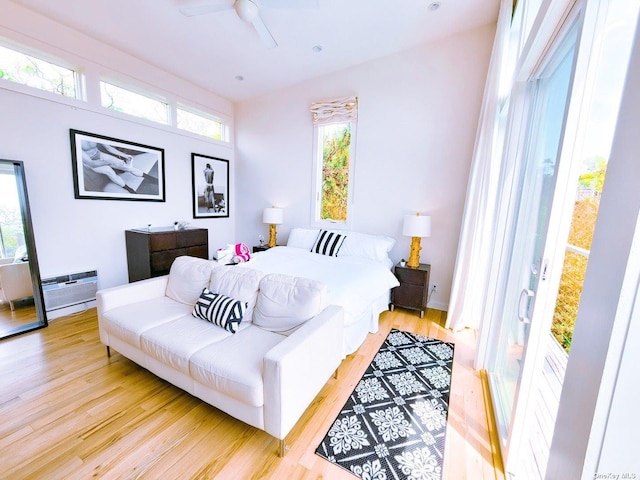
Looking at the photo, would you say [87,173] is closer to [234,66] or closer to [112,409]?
[234,66]

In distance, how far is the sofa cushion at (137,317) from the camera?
1.84 metres

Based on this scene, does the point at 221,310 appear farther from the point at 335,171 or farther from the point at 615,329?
the point at 335,171

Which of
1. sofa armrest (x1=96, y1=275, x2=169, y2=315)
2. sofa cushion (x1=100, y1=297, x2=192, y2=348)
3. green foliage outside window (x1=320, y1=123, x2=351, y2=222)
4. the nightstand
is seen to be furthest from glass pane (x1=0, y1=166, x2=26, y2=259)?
the nightstand

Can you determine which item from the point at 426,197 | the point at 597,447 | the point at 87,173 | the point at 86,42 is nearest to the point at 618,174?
the point at 597,447

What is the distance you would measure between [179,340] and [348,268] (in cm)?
169

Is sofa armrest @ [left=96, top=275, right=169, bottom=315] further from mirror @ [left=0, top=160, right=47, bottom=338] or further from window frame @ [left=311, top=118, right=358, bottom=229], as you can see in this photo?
window frame @ [left=311, top=118, right=358, bottom=229]

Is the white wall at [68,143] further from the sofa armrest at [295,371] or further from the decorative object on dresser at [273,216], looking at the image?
the sofa armrest at [295,371]

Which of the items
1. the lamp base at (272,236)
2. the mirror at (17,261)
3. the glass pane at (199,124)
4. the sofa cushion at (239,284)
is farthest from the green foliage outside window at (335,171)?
the mirror at (17,261)

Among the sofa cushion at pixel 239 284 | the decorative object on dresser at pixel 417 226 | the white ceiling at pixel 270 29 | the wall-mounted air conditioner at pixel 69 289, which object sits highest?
the white ceiling at pixel 270 29

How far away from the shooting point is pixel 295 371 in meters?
1.36

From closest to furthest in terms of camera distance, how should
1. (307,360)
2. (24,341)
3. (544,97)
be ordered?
1. (307,360)
2. (544,97)
3. (24,341)

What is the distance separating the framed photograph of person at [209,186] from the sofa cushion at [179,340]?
2849 mm

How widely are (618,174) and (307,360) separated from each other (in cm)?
142

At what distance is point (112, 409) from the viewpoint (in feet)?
5.49
